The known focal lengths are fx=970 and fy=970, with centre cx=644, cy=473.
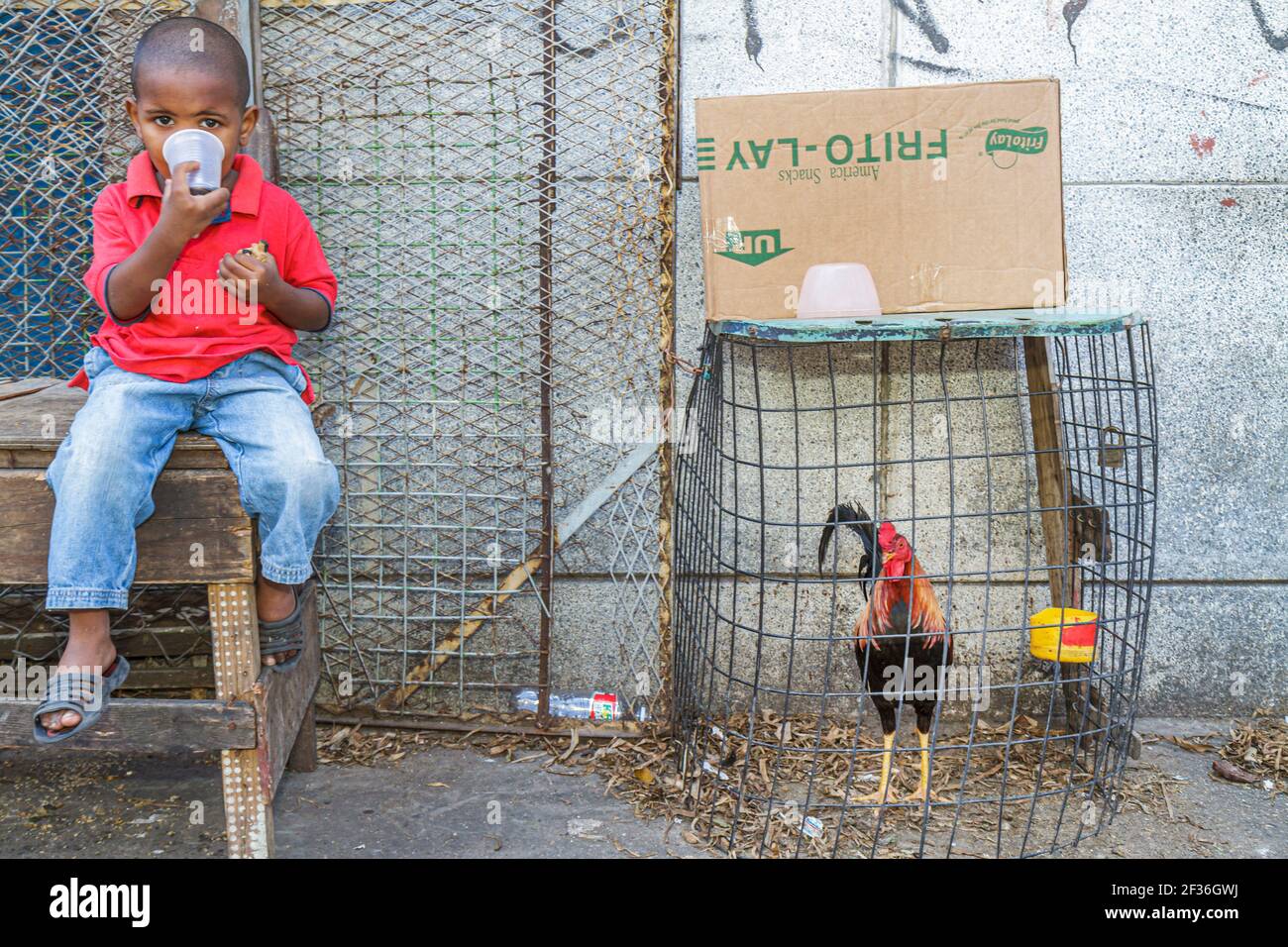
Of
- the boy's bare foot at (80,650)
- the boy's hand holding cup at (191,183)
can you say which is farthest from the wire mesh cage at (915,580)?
the boy's bare foot at (80,650)

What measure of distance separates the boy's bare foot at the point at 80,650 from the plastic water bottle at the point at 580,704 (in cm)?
151

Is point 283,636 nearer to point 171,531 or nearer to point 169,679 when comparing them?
point 171,531

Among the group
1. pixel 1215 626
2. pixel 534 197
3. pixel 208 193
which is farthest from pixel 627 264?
pixel 1215 626

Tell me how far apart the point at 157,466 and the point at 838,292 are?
2.03 metres

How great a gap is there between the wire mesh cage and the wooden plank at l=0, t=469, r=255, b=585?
1415 millimetres

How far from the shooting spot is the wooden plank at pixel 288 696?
2668mm

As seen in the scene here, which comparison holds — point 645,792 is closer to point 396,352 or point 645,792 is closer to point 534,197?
point 396,352

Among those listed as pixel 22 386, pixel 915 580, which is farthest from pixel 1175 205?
pixel 22 386

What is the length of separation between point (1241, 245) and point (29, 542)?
4.07m

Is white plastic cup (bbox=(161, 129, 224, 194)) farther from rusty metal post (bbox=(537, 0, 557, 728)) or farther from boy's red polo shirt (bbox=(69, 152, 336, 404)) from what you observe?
rusty metal post (bbox=(537, 0, 557, 728))

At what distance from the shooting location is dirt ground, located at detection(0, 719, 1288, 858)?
9.55ft

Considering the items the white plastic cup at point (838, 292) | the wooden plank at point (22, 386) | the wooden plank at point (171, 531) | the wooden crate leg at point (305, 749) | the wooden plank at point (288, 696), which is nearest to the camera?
the wooden plank at point (171, 531)

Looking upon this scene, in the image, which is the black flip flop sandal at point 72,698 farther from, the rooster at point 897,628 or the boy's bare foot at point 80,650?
the rooster at point 897,628

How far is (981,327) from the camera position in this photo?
2.55m
